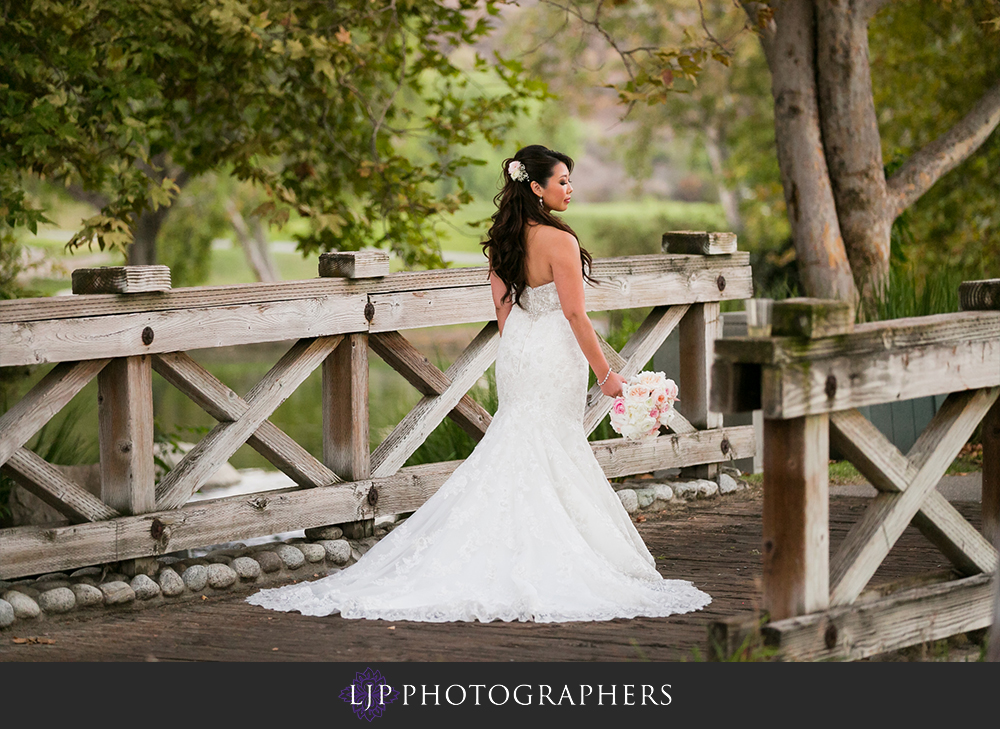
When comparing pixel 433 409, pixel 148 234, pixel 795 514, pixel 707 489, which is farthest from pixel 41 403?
pixel 148 234

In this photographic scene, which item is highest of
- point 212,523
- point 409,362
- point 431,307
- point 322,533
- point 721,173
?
point 721,173

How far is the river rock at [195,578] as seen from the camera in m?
5.63

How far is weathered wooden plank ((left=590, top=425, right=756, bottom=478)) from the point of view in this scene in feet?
24.2

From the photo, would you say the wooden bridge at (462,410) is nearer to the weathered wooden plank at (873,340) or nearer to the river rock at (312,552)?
the weathered wooden plank at (873,340)

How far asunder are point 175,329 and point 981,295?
3.48 metres

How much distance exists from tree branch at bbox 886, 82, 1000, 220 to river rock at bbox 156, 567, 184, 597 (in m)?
6.84

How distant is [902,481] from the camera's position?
430 centimetres

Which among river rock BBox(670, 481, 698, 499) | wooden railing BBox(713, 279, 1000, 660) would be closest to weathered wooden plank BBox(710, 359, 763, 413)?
wooden railing BBox(713, 279, 1000, 660)

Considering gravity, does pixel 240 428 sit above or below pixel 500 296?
below

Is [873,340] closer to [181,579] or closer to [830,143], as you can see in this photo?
[181,579]

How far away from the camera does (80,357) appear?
5.27m

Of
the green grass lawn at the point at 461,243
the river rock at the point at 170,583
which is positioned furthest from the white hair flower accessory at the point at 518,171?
the green grass lawn at the point at 461,243

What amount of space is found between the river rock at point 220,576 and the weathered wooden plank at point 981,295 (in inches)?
136
